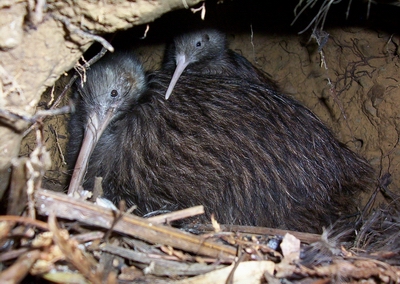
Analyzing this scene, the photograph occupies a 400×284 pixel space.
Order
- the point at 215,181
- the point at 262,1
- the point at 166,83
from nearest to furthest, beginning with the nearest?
1. the point at 215,181
2. the point at 166,83
3. the point at 262,1

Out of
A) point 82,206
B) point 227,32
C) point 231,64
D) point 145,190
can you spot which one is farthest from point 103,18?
point 227,32

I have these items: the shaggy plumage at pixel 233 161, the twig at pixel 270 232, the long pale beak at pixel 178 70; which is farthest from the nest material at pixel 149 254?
the long pale beak at pixel 178 70

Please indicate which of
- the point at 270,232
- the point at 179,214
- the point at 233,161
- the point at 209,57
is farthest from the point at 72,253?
the point at 209,57

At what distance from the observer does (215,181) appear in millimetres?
2420

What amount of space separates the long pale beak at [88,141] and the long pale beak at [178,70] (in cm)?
41

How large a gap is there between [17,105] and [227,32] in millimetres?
2739

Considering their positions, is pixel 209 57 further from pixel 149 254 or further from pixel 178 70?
pixel 149 254

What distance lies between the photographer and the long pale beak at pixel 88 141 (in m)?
2.34

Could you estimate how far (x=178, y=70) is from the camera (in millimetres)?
3025

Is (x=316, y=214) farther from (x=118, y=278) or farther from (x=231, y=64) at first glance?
(x=231, y=64)

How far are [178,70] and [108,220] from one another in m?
1.71

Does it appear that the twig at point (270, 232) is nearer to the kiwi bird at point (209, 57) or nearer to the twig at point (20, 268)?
the twig at point (20, 268)

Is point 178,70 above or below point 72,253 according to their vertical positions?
above

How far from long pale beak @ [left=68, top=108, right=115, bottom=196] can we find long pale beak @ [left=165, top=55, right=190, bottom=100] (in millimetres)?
405
